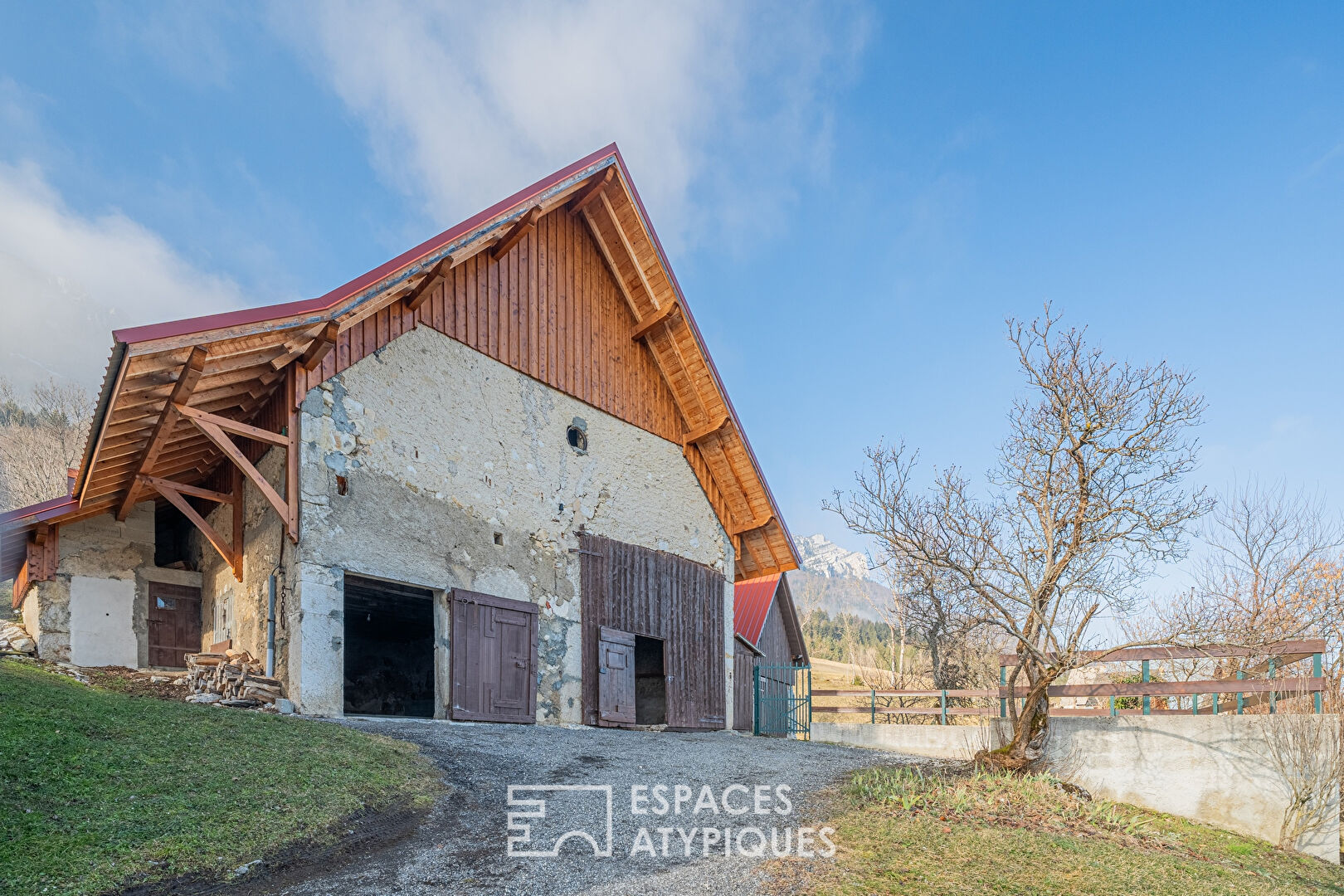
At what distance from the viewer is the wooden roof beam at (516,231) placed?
44.9ft

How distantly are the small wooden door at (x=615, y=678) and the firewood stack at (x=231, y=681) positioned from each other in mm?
5372

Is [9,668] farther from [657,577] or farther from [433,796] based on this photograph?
[657,577]

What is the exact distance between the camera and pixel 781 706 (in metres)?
21.0

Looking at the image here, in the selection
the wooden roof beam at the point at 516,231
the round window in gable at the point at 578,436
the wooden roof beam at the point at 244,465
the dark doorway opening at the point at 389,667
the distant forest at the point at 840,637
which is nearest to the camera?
the wooden roof beam at the point at 244,465

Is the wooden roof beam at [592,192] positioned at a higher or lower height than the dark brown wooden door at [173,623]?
higher

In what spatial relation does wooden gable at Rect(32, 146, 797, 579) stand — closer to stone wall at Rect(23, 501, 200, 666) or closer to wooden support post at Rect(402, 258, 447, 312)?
wooden support post at Rect(402, 258, 447, 312)

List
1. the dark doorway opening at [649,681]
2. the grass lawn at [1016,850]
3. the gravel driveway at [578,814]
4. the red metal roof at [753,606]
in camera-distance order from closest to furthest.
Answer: the gravel driveway at [578,814] → the grass lawn at [1016,850] → the dark doorway opening at [649,681] → the red metal roof at [753,606]

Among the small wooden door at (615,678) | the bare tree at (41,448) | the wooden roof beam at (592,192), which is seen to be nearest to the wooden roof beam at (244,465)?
the small wooden door at (615,678)

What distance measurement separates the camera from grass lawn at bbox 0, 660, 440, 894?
5.12 m

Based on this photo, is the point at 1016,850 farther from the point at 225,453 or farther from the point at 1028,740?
the point at 225,453

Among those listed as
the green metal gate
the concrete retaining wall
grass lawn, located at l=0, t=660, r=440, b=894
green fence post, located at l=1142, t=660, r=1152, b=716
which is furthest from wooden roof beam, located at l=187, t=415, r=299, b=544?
the green metal gate

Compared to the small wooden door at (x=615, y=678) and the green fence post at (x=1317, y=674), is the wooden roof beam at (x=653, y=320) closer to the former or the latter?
the small wooden door at (x=615, y=678)

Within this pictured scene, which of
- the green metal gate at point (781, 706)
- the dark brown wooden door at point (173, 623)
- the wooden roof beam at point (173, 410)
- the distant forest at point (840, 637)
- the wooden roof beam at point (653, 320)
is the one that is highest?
the wooden roof beam at point (653, 320)

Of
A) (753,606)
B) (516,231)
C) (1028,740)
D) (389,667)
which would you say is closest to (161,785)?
(1028,740)
